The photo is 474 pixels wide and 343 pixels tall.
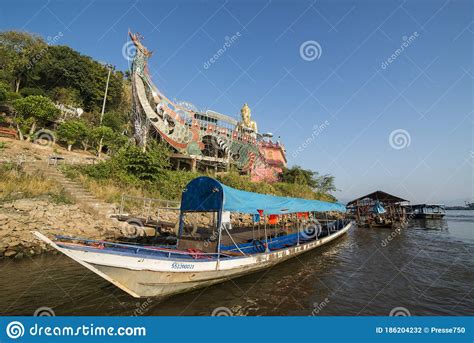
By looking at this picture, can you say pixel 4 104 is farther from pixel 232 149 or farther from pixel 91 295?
pixel 91 295

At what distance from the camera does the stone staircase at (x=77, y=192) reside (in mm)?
14242

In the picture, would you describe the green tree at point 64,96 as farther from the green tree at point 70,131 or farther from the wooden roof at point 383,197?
the wooden roof at point 383,197

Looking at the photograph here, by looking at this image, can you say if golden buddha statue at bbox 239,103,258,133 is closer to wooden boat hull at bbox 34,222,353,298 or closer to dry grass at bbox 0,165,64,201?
dry grass at bbox 0,165,64,201

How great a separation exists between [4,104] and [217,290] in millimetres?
39366

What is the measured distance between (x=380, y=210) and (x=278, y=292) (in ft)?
99.1

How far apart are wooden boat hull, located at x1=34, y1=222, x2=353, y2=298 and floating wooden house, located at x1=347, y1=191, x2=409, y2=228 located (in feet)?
91.1

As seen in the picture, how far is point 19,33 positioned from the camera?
37969 millimetres

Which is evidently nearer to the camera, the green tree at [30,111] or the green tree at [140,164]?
the green tree at [140,164]

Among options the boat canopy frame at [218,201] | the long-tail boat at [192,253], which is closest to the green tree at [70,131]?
the long-tail boat at [192,253]

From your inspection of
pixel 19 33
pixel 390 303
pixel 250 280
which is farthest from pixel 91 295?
pixel 19 33

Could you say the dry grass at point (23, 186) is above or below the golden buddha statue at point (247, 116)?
below

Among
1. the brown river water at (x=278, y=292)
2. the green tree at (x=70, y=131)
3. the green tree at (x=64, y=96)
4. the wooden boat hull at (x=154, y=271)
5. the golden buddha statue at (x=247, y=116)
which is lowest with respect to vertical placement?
the brown river water at (x=278, y=292)

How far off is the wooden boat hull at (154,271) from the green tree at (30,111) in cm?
2817

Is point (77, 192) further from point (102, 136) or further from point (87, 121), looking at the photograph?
point (87, 121)
